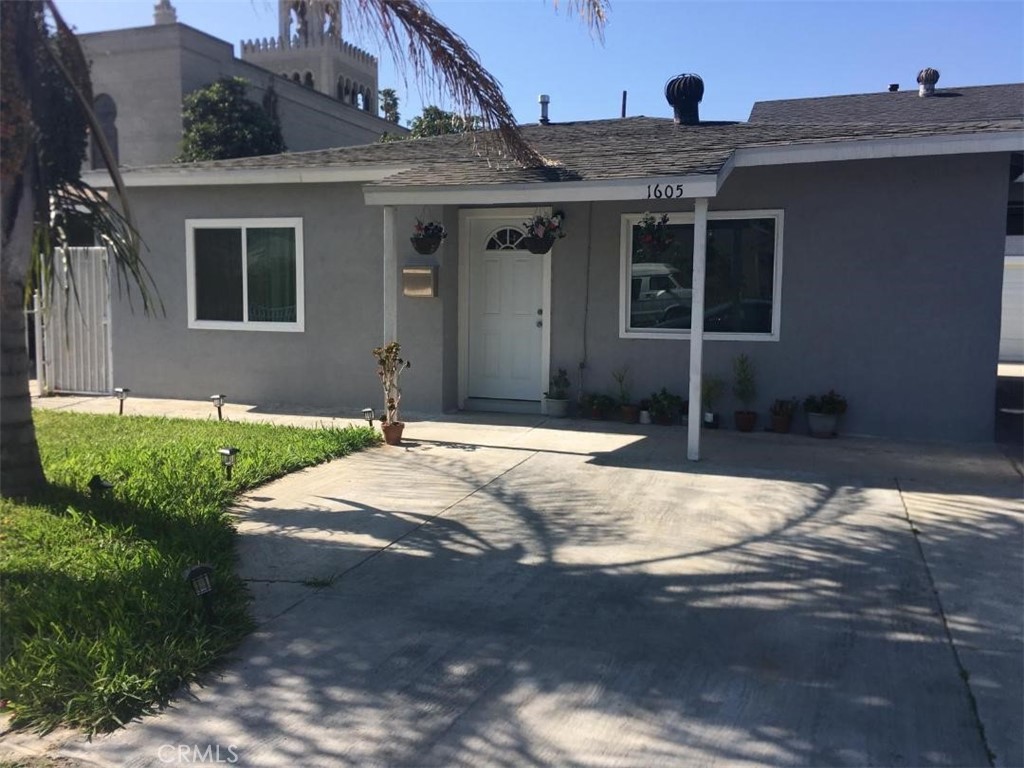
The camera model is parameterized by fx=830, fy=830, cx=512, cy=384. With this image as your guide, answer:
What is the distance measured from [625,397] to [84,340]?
25.3 ft

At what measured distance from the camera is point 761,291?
9219mm

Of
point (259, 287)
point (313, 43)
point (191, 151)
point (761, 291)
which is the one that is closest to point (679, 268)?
point (761, 291)

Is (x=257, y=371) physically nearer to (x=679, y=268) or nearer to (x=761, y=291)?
(x=679, y=268)

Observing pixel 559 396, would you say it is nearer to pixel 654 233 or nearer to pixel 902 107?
pixel 654 233

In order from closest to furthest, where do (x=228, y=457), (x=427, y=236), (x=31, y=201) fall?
1. (x=31, y=201)
2. (x=228, y=457)
3. (x=427, y=236)

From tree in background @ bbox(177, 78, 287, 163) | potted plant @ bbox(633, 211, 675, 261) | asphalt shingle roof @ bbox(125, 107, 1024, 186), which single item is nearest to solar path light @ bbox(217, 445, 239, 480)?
asphalt shingle roof @ bbox(125, 107, 1024, 186)

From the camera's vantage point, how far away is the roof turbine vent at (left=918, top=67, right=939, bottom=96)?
38.7ft

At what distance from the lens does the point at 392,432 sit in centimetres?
834

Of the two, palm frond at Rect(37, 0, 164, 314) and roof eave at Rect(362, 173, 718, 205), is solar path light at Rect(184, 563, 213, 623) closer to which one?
palm frond at Rect(37, 0, 164, 314)

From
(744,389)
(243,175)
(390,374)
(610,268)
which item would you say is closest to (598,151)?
(610,268)

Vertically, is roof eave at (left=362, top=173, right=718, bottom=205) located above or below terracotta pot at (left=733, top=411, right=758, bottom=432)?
above

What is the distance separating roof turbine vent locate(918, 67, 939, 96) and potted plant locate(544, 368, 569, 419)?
686 centimetres

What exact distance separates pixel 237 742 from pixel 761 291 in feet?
24.8

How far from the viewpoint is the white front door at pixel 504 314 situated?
33.2 ft
